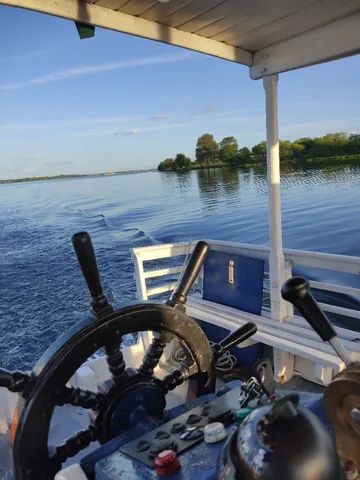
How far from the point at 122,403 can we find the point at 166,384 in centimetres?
14

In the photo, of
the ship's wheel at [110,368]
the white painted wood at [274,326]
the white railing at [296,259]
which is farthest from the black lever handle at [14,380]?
the white railing at [296,259]

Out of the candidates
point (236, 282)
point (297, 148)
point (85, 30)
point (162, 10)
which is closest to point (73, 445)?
point (85, 30)

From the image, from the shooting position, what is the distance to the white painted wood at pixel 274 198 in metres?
2.39

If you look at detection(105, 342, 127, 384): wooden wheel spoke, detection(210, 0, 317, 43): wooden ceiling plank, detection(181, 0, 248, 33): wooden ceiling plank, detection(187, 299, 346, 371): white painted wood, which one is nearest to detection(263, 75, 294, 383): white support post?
detection(187, 299, 346, 371): white painted wood

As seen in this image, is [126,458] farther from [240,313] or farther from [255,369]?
[240,313]

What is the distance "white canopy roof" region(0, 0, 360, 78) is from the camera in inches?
59.6

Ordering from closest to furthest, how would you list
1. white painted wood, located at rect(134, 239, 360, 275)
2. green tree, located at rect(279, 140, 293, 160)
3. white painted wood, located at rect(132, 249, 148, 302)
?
white painted wood, located at rect(134, 239, 360, 275)
white painted wood, located at rect(132, 249, 148, 302)
green tree, located at rect(279, 140, 293, 160)

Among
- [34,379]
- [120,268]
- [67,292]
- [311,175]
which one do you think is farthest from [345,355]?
[311,175]

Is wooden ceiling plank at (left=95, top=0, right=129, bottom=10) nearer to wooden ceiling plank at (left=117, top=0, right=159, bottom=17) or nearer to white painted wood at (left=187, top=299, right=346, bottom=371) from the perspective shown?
wooden ceiling plank at (left=117, top=0, right=159, bottom=17)

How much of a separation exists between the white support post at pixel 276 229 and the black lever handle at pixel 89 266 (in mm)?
1690

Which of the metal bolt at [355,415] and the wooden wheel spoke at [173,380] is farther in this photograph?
the wooden wheel spoke at [173,380]

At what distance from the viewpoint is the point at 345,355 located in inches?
26.9

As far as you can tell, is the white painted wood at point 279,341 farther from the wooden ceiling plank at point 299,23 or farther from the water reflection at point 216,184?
the water reflection at point 216,184

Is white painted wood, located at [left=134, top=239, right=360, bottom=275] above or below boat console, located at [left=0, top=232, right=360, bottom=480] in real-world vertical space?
below
